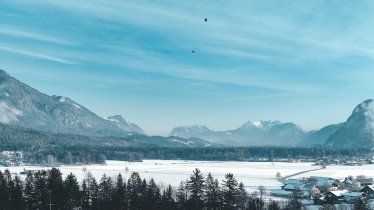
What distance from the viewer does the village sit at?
100438mm

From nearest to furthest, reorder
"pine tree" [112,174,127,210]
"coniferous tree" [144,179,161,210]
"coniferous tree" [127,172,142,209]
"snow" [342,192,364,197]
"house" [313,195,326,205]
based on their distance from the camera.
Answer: "pine tree" [112,174,127,210] → "coniferous tree" [144,179,161,210] → "coniferous tree" [127,172,142,209] → "house" [313,195,326,205] → "snow" [342,192,364,197]

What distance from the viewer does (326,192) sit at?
112062 millimetres

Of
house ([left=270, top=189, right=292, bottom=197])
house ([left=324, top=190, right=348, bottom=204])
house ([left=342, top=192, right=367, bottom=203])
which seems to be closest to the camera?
house ([left=324, top=190, right=348, bottom=204])

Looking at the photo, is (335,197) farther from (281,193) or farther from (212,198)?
(212,198)

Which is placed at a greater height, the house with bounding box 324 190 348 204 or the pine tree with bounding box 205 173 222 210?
the pine tree with bounding box 205 173 222 210

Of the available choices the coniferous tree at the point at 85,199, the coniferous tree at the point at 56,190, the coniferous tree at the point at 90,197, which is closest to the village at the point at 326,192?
the coniferous tree at the point at 90,197

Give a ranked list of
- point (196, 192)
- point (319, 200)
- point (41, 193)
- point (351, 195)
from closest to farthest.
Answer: point (41, 193)
point (196, 192)
point (319, 200)
point (351, 195)

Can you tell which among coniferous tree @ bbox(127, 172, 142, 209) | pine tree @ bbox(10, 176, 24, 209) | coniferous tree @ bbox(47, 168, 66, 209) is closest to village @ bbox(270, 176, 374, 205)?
coniferous tree @ bbox(127, 172, 142, 209)

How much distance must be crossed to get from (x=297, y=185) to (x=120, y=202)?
6950 centimetres

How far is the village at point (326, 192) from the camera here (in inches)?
3954

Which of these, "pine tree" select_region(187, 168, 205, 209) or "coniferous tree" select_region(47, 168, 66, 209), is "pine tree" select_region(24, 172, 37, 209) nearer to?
"coniferous tree" select_region(47, 168, 66, 209)

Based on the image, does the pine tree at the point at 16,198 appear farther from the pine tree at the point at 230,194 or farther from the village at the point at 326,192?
the village at the point at 326,192

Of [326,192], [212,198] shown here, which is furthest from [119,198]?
[326,192]

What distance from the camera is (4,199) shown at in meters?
62.9
